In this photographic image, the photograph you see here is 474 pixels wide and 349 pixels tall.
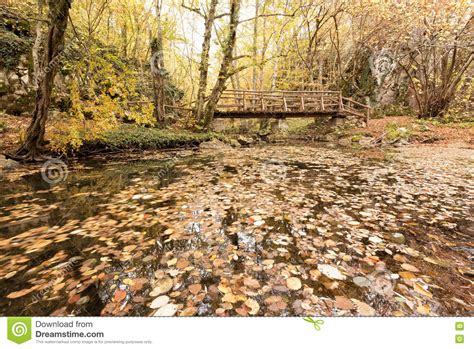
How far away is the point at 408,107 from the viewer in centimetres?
1897

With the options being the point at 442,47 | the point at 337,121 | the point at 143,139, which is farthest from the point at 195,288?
the point at 442,47

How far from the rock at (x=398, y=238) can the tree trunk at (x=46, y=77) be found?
777cm

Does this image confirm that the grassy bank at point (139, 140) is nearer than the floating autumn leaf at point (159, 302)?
No

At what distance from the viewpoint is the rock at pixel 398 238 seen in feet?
8.88

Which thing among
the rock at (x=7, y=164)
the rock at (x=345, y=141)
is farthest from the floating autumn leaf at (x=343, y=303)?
the rock at (x=345, y=141)

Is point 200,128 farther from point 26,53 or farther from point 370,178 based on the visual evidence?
point 370,178

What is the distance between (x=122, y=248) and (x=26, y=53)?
12.6 metres

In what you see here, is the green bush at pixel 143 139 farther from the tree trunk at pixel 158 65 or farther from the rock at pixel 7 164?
the rock at pixel 7 164

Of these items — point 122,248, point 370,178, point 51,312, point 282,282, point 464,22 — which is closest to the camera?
point 51,312

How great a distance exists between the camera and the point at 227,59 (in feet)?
39.5

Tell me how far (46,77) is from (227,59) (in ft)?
26.6

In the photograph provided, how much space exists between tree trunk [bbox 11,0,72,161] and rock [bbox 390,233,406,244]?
777 cm

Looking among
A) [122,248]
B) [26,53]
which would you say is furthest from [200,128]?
[122,248]

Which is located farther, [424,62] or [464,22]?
[424,62]
